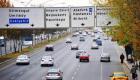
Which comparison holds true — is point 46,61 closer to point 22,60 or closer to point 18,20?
point 22,60

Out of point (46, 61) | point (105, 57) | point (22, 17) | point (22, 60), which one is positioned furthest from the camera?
point (105, 57)

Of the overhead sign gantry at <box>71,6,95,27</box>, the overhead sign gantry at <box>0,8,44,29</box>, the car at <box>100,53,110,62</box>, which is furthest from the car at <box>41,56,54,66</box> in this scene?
the overhead sign gantry at <box>71,6,95,27</box>

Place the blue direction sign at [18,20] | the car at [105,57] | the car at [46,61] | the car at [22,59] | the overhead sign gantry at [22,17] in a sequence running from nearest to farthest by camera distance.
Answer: the overhead sign gantry at [22,17], the blue direction sign at [18,20], the car at [46,61], the car at [22,59], the car at [105,57]

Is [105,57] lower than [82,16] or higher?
lower

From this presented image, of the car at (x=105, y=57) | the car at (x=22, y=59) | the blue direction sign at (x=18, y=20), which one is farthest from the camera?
Result: the car at (x=105, y=57)

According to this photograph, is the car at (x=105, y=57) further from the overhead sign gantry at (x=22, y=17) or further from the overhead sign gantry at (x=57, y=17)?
the overhead sign gantry at (x=22, y=17)

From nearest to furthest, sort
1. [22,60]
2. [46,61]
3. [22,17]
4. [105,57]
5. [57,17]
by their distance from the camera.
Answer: [57,17]
[22,17]
[46,61]
[22,60]
[105,57]

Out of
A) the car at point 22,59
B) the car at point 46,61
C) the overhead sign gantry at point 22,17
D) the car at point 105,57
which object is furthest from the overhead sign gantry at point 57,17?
the car at point 105,57

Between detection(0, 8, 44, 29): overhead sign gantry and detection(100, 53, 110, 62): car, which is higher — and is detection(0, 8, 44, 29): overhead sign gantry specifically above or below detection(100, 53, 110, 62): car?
above

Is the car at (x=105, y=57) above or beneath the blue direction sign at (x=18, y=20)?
beneath

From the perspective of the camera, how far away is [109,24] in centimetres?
5766

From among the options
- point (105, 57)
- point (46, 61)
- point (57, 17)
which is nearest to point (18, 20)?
point (57, 17)

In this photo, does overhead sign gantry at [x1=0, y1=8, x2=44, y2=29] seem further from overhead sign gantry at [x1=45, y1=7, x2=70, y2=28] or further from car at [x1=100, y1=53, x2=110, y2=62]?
car at [x1=100, y1=53, x2=110, y2=62]

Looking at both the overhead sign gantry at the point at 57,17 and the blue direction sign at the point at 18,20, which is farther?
the blue direction sign at the point at 18,20
